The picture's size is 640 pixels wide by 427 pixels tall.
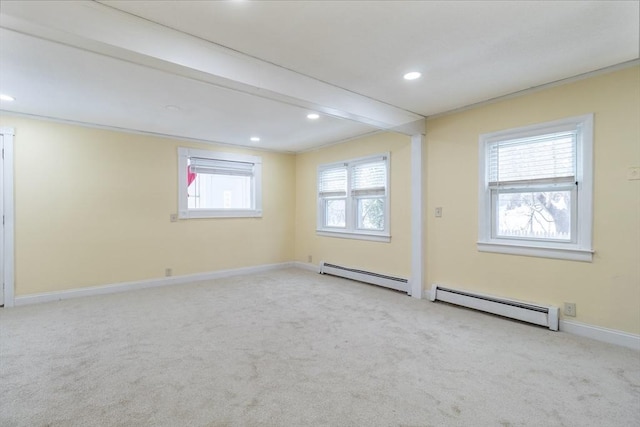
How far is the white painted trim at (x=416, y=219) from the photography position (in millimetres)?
4281

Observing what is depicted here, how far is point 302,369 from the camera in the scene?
2.38 meters

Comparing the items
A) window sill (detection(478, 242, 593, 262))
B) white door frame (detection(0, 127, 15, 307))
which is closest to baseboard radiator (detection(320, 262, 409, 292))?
window sill (detection(478, 242, 593, 262))

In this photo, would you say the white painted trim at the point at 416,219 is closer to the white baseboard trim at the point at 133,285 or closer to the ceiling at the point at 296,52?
the ceiling at the point at 296,52

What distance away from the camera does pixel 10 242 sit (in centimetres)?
395

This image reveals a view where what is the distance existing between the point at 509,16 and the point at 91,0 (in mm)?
2665

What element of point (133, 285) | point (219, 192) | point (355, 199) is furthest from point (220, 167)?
point (355, 199)

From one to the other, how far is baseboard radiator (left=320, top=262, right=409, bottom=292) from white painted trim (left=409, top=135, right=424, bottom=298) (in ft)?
0.62

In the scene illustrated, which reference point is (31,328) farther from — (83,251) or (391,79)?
(391,79)

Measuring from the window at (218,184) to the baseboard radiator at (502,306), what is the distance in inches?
146

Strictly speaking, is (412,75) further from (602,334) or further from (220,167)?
(220,167)

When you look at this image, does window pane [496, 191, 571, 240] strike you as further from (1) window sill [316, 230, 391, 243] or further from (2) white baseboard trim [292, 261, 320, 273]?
(2) white baseboard trim [292, 261, 320, 273]

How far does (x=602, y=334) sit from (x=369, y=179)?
3.38 m

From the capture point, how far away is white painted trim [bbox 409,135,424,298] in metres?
4.28

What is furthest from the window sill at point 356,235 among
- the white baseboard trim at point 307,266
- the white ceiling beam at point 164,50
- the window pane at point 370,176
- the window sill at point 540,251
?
the white ceiling beam at point 164,50
